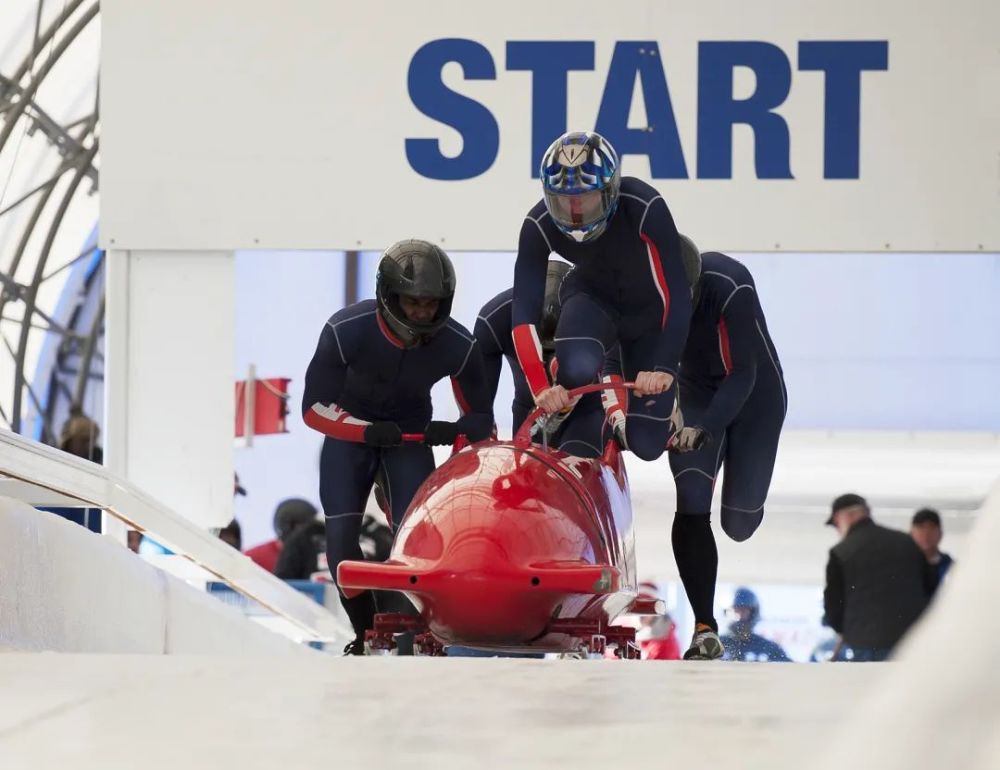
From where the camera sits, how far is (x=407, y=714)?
4.40ft

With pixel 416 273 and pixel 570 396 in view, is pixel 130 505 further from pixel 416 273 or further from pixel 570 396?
pixel 570 396

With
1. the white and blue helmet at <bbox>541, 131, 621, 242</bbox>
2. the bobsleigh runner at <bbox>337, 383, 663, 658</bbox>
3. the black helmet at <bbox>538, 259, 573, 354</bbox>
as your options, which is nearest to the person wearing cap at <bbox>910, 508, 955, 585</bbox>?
the black helmet at <bbox>538, 259, 573, 354</bbox>

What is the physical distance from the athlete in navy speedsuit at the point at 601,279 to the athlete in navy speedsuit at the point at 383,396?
0.32 meters

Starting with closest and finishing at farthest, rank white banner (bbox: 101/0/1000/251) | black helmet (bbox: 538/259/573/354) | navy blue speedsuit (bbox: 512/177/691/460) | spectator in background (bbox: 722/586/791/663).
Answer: navy blue speedsuit (bbox: 512/177/691/460)
black helmet (bbox: 538/259/573/354)
spectator in background (bbox: 722/586/791/663)
white banner (bbox: 101/0/1000/251)

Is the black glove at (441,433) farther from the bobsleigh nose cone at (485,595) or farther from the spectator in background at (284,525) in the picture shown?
the spectator in background at (284,525)

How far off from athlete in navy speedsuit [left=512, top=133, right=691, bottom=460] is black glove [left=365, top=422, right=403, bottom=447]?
24.2 inches

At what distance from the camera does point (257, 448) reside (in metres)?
14.8

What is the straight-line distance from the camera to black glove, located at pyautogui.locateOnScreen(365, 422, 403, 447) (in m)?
5.14

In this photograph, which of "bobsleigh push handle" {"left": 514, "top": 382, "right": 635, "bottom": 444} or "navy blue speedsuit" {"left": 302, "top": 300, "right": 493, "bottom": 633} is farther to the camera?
"navy blue speedsuit" {"left": 302, "top": 300, "right": 493, "bottom": 633}

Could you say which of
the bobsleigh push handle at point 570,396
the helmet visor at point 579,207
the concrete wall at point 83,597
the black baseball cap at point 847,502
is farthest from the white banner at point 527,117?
the bobsleigh push handle at point 570,396

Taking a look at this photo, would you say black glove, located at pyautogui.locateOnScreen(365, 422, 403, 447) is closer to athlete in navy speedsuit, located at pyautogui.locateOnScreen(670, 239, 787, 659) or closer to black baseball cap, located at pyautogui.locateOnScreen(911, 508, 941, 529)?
athlete in navy speedsuit, located at pyautogui.locateOnScreen(670, 239, 787, 659)

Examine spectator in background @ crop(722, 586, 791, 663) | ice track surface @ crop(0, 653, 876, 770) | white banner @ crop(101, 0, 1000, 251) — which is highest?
white banner @ crop(101, 0, 1000, 251)

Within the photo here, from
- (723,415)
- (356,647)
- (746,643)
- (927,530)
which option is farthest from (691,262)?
(927,530)

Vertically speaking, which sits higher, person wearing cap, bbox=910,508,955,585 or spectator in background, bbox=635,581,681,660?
person wearing cap, bbox=910,508,955,585
